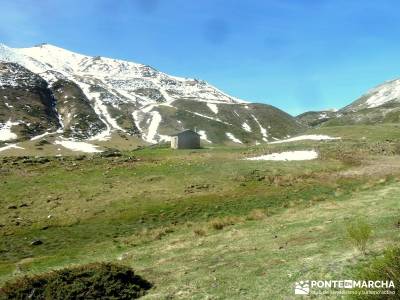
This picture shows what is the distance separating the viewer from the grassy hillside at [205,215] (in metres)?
18.2

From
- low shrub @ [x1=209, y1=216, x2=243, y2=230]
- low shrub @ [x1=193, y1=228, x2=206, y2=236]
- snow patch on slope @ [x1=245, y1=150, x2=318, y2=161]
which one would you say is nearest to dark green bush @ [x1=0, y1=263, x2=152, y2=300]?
low shrub @ [x1=193, y1=228, x2=206, y2=236]

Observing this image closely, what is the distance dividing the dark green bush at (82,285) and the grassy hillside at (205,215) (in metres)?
0.97

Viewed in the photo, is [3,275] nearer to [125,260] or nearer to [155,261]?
[125,260]

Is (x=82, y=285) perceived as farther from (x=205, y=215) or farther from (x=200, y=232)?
(x=205, y=215)

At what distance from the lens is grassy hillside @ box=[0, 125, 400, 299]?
18.2 m

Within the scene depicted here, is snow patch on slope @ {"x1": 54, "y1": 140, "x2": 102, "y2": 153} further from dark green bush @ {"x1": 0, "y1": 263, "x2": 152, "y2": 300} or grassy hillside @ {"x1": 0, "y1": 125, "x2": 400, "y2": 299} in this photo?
dark green bush @ {"x1": 0, "y1": 263, "x2": 152, "y2": 300}

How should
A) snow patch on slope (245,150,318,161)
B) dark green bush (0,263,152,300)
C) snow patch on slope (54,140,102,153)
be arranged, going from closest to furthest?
dark green bush (0,263,152,300) < snow patch on slope (245,150,318,161) < snow patch on slope (54,140,102,153)

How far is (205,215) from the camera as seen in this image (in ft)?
131

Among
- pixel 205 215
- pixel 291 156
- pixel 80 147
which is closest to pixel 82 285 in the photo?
pixel 205 215

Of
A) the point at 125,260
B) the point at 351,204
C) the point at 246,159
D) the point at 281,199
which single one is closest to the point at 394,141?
the point at 246,159

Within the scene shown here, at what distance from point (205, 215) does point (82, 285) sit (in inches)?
921

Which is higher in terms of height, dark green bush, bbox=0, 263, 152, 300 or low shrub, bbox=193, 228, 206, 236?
dark green bush, bbox=0, 263, 152, 300

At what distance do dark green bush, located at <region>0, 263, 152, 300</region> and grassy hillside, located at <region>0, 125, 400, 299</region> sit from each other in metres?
0.97

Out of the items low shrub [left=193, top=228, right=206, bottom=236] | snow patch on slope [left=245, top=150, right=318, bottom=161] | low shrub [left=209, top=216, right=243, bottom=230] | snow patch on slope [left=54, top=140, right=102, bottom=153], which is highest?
snow patch on slope [left=54, top=140, right=102, bottom=153]
